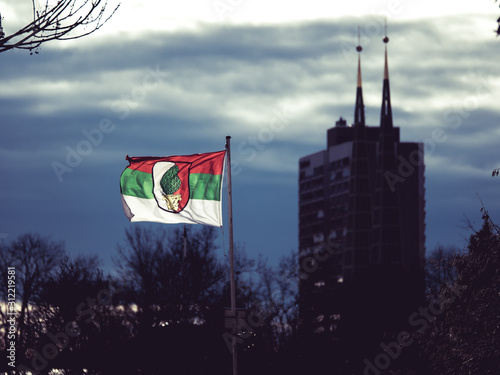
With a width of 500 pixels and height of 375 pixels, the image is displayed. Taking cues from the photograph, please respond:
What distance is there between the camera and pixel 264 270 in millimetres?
84938

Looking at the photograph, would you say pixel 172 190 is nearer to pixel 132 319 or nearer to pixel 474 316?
pixel 474 316

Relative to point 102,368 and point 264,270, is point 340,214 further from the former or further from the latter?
point 102,368

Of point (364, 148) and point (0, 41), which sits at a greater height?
point (364, 148)

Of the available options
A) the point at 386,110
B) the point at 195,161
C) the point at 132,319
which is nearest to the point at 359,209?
the point at 386,110

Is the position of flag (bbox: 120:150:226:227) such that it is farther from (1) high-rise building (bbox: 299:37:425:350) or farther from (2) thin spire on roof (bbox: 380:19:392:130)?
(2) thin spire on roof (bbox: 380:19:392:130)

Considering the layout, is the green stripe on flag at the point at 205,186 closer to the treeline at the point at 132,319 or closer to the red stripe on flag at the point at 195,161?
the red stripe on flag at the point at 195,161

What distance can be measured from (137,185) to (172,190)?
3.09ft

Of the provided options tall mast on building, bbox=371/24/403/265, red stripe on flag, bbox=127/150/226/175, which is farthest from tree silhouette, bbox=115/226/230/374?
tall mast on building, bbox=371/24/403/265

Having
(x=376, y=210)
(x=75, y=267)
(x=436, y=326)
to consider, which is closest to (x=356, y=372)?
(x=75, y=267)

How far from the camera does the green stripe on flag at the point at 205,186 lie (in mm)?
26781

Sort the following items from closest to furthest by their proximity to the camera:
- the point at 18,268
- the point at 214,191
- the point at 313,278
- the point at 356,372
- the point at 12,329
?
the point at 214,191, the point at 12,329, the point at 18,268, the point at 356,372, the point at 313,278

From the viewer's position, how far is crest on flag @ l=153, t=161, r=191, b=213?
26.5 m

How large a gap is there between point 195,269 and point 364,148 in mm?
131292

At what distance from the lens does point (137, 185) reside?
86.6 feet
